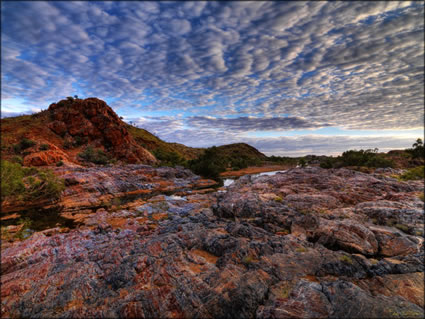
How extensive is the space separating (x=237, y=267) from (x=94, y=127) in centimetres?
7641

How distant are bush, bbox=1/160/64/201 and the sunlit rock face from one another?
8.19m

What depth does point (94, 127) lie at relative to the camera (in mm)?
70750

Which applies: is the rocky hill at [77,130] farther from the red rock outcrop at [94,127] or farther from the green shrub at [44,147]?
the green shrub at [44,147]

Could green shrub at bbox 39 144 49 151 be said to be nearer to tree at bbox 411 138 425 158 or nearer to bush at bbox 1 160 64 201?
bush at bbox 1 160 64 201

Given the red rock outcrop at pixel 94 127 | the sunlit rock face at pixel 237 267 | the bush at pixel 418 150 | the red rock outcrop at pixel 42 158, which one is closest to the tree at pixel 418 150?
the bush at pixel 418 150

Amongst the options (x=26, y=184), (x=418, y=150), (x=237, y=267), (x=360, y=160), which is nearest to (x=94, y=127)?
(x=26, y=184)

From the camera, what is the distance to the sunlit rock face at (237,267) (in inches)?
331

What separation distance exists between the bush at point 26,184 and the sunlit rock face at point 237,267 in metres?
8.19

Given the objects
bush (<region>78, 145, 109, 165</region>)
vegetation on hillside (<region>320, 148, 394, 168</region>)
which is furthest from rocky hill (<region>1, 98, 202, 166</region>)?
vegetation on hillside (<region>320, 148, 394, 168</region>)

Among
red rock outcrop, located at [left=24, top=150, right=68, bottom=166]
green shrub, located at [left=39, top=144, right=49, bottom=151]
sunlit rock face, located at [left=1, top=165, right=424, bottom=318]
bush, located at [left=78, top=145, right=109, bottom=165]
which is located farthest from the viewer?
bush, located at [left=78, top=145, right=109, bottom=165]

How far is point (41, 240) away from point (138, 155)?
5651 centimetres

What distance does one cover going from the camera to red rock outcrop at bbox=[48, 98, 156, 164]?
67.6 m

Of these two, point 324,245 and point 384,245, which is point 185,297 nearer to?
point 324,245

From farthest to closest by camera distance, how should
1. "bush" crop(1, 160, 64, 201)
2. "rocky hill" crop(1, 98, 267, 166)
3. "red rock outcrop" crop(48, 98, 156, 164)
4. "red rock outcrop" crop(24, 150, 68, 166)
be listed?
"red rock outcrop" crop(48, 98, 156, 164)
"rocky hill" crop(1, 98, 267, 166)
"red rock outcrop" crop(24, 150, 68, 166)
"bush" crop(1, 160, 64, 201)
